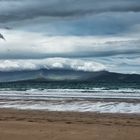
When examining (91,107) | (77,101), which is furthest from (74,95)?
(91,107)

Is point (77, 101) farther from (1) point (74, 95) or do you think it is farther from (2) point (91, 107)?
(1) point (74, 95)

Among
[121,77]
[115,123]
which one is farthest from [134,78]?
[115,123]

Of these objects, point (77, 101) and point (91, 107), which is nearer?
point (91, 107)

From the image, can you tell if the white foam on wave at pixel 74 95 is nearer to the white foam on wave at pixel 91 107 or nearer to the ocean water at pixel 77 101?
the ocean water at pixel 77 101

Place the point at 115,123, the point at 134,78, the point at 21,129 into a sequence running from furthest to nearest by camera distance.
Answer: the point at 134,78
the point at 115,123
the point at 21,129

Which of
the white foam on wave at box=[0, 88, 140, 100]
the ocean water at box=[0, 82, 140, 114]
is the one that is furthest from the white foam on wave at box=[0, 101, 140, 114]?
the white foam on wave at box=[0, 88, 140, 100]

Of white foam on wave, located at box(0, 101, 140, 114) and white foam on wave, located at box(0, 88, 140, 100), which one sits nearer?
white foam on wave, located at box(0, 101, 140, 114)

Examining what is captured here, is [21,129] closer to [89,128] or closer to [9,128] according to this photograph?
[9,128]

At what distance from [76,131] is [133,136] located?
188cm

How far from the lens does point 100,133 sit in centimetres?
1229

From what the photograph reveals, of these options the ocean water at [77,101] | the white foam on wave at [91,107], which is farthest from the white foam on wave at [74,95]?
the white foam on wave at [91,107]

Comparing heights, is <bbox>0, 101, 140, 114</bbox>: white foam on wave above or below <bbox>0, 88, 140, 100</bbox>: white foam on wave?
below

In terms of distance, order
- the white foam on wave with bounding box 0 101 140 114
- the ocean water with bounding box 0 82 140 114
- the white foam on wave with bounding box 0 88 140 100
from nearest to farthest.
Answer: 1. the white foam on wave with bounding box 0 101 140 114
2. the ocean water with bounding box 0 82 140 114
3. the white foam on wave with bounding box 0 88 140 100

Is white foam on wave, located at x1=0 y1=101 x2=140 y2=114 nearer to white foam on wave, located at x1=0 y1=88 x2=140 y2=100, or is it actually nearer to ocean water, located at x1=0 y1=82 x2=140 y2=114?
ocean water, located at x1=0 y1=82 x2=140 y2=114
